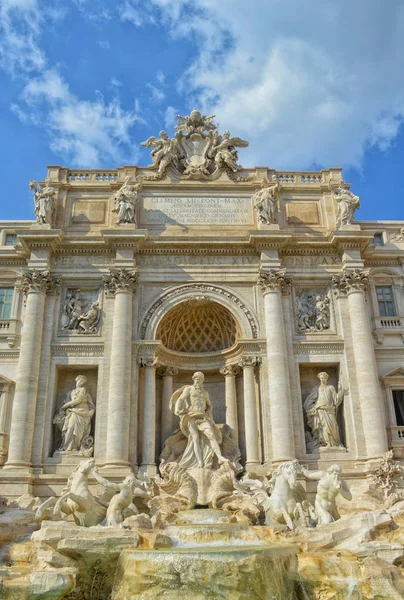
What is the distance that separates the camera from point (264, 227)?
23.3 meters

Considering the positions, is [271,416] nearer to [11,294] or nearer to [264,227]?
[264,227]

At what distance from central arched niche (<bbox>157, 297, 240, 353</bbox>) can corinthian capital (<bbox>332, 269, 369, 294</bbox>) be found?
15.7 ft

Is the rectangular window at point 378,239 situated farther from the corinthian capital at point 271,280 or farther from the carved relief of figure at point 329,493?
the carved relief of figure at point 329,493

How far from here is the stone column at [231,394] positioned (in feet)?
73.2

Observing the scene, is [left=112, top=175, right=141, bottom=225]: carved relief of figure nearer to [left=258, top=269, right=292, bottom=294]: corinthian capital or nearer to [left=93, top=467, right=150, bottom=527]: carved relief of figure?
[left=258, top=269, right=292, bottom=294]: corinthian capital

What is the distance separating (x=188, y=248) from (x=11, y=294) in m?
7.85

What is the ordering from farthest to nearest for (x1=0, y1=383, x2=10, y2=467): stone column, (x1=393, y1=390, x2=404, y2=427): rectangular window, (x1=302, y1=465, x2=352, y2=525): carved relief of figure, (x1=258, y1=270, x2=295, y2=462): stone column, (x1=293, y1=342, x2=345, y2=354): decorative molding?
(x1=293, y1=342, x2=345, y2=354): decorative molding
(x1=393, y1=390, x2=404, y2=427): rectangular window
(x1=0, y1=383, x2=10, y2=467): stone column
(x1=258, y1=270, x2=295, y2=462): stone column
(x1=302, y1=465, x2=352, y2=525): carved relief of figure

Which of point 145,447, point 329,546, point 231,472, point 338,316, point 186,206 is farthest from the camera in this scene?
point 186,206

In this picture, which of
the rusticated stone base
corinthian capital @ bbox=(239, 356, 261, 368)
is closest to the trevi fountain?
Answer: corinthian capital @ bbox=(239, 356, 261, 368)

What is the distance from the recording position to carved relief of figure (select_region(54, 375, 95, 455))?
20.7 meters

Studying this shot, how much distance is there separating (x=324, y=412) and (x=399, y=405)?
136 inches

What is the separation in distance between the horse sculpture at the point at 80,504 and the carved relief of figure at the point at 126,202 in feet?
35.1

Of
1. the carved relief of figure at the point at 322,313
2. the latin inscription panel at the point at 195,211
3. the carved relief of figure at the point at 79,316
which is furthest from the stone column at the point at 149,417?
the carved relief of figure at the point at 322,313

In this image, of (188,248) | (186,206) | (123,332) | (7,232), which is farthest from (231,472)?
(7,232)
